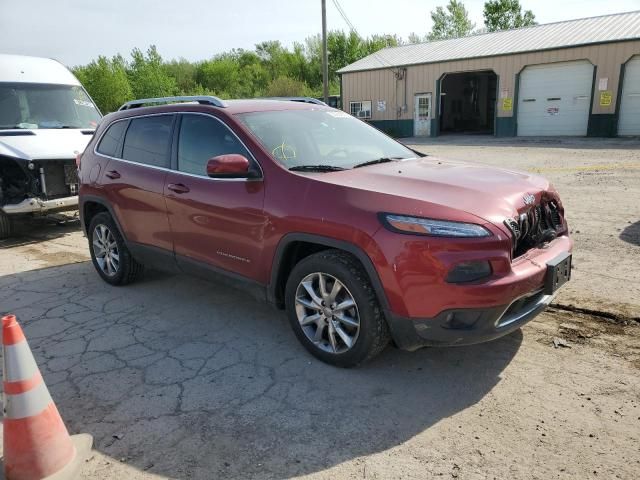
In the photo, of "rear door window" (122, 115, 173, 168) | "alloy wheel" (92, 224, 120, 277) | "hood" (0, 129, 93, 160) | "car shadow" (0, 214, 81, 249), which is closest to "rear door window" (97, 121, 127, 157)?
"rear door window" (122, 115, 173, 168)

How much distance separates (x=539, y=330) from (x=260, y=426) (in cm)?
227

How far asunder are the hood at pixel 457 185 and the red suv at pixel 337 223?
0.04 ft

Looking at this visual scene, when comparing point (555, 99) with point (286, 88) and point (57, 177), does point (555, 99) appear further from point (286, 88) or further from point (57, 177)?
point (286, 88)

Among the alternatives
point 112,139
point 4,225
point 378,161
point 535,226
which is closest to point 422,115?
point 4,225

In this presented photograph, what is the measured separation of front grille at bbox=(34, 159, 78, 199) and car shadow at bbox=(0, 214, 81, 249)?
71cm

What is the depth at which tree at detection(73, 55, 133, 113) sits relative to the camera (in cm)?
4278

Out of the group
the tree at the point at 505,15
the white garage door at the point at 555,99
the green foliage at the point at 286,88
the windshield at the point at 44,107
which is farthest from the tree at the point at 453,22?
the windshield at the point at 44,107

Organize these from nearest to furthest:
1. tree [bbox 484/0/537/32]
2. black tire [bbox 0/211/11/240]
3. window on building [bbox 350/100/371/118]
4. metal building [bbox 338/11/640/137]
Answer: black tire [bbox 0/211/11/240] → metal building [bbox 338/11/640/137] → window on building [bbox 350/100/371/118] → tree [bbox 484/0/537/32]

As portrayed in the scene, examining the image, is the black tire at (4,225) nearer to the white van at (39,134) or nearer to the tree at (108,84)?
the white van at (39,134)

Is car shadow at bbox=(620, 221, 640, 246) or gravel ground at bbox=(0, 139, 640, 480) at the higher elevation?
car shadow at bbox=(620, 221, 640, 246)

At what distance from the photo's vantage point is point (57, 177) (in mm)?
7914

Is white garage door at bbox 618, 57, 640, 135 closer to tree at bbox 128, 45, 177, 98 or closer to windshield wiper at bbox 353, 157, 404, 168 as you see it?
windshield wiper at bbox 353, 157, 404, 168

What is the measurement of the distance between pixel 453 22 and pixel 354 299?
69349 millimetres

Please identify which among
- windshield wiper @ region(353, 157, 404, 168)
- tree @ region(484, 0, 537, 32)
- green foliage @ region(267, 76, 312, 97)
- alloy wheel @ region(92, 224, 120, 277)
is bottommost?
alloy wheel @ region(92, 224, 120, 277)
